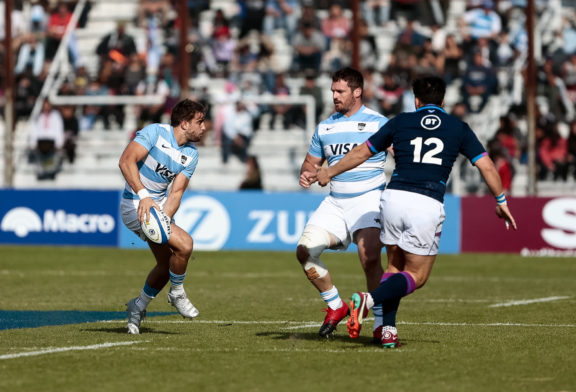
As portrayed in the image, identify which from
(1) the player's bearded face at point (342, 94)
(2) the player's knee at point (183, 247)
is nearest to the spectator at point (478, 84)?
(1) the player's bearded face at point (342, 94)

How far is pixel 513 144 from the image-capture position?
2364cm

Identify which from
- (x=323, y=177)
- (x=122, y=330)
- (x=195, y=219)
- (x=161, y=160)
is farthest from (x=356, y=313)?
(x=195, y=219)

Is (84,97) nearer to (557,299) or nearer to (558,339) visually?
(557,299)

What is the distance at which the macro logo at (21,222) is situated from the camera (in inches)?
923

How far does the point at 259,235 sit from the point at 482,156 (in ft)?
46.4

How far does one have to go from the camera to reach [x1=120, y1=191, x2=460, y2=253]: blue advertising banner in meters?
22.3

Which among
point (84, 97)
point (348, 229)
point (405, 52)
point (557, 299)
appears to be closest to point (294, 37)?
point (405, 52)

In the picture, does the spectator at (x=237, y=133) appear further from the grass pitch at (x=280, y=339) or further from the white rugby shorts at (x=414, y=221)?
the white rugby shorts at (x=414, y=221)

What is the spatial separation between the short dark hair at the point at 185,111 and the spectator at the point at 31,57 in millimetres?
17658

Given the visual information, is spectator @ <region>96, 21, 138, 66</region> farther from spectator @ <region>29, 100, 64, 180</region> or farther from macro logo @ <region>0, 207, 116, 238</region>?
macro logo @ <region>0, 207, 116, 238</region>

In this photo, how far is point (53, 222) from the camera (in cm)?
2342

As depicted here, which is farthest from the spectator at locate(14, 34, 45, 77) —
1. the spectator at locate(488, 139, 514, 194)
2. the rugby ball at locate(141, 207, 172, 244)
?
the rugby ball at locate(141, 207, 172, 244)

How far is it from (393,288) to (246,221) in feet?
46.6

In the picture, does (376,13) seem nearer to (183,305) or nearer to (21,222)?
(21,222)
